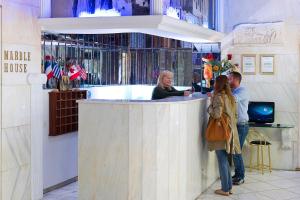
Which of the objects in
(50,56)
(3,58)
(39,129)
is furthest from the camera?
(50,56)

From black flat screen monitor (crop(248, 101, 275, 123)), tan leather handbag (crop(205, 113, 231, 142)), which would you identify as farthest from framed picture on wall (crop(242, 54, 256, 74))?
tan leather handbag (crop(205, 113, 231, 142))

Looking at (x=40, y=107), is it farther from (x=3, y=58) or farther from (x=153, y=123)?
(x=153, y=123)

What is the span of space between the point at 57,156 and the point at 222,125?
7.32ft

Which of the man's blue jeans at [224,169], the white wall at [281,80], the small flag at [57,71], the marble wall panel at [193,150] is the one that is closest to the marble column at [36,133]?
the small flag at [57,71]

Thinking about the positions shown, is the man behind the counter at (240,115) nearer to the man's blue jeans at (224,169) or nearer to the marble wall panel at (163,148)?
the man's blue jeans at (224,169)

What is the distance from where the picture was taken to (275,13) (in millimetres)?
7699

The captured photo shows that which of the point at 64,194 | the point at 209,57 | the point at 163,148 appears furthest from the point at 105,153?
the point at 209,57

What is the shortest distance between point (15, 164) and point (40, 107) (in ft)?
2.63

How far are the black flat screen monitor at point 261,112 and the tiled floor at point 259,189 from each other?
87 cm

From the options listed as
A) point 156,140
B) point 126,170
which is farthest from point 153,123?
point 126,170

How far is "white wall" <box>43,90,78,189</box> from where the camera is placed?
19.9 feet

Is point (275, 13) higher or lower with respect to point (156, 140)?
higher

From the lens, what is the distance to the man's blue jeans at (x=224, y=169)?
6.08 meters

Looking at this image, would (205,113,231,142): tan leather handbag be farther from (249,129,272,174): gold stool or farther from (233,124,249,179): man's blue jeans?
(249,129,272,174): gold stool
